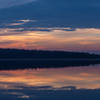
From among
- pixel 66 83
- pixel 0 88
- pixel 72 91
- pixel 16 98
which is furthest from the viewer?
pixel 66 83

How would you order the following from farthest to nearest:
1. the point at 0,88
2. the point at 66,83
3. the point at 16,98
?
the point at 66,83, the point at 0,88, the point at 16,98

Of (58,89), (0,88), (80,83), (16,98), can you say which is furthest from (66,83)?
(16,98)

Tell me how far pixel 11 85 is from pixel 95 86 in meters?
3.70

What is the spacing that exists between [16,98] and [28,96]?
0.57 m

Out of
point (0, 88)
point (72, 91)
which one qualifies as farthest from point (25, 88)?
point (72, 91)

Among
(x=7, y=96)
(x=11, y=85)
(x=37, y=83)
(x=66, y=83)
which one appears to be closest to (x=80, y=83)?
(x=66, y=83)

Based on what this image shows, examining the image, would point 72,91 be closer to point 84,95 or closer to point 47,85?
point 84,95

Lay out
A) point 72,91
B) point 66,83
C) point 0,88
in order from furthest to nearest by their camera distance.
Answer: point 66,83, point 0,88, point 72,91

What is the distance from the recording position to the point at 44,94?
14172mm

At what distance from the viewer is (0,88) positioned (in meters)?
15.8

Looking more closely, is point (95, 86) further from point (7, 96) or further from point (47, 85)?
point (7, 96)

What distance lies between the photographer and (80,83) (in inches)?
685

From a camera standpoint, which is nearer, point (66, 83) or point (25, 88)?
point (25, 88)

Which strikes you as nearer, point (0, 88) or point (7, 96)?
point (7, 96)
